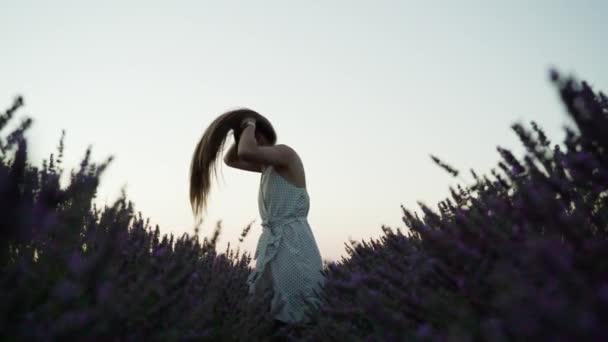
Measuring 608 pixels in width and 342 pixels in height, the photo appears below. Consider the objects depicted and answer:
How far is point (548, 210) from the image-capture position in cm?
84

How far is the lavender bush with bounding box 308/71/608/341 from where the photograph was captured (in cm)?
67

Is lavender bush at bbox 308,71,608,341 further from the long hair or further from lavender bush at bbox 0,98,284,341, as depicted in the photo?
the long hair

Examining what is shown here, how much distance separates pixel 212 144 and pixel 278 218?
0.88 meters

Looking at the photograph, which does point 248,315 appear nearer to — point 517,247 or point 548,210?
point 517,247

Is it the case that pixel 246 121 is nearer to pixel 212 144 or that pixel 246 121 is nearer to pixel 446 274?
pixel 212 144

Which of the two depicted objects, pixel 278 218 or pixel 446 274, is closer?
pixel 446 274

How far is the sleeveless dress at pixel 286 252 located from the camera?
12.4 feet

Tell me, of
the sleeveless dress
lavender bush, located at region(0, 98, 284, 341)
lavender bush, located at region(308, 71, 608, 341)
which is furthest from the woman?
lavender bush, located at region(308, 71, 608, 341)

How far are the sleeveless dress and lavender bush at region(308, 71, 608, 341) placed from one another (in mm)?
1918

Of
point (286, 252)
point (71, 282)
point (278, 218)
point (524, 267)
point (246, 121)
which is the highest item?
point (246, 121)

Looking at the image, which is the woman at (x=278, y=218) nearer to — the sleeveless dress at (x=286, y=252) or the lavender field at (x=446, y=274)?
the sleeveless dress at (x=286, y=252)

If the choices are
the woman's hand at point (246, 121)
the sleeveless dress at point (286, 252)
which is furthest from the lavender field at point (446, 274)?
the woman's hand at point (246, 121)

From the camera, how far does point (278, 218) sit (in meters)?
4.13

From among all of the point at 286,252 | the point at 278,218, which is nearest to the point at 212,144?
the point at 278,218
